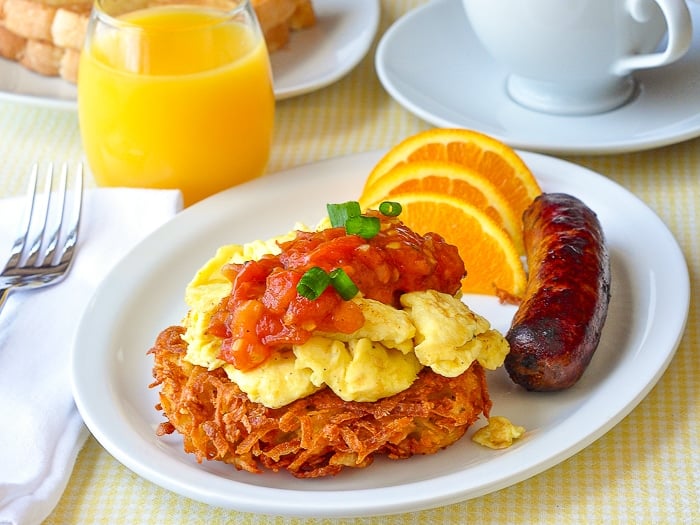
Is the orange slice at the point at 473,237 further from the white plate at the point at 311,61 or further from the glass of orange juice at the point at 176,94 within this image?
the white plate at the point at 311,61

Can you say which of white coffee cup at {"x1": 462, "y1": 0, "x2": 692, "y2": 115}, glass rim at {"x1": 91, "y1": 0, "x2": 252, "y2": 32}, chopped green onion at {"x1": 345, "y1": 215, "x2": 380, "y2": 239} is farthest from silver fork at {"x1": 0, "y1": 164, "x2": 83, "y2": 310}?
white coffee cup at {"x1": 462, "y1": 0, "x2": 692, "y2": 115}

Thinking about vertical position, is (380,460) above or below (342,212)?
below

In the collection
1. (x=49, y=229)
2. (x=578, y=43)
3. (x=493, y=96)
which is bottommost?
(x=49, y=229)

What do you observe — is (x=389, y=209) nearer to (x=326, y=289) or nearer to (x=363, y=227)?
(x=363, y=227)

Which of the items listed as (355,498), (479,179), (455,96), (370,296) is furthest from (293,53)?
(355,498)

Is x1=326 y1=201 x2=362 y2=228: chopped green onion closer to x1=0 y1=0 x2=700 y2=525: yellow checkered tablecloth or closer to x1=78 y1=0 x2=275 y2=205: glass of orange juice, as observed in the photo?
x1=0 y1=0 x2=700 y2=525: yellow checkered tablecloth

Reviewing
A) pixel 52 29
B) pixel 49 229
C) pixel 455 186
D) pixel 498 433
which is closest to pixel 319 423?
pixel 498 433

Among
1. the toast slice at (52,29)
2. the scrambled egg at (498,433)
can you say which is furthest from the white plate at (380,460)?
the toast slice at (52,29)
